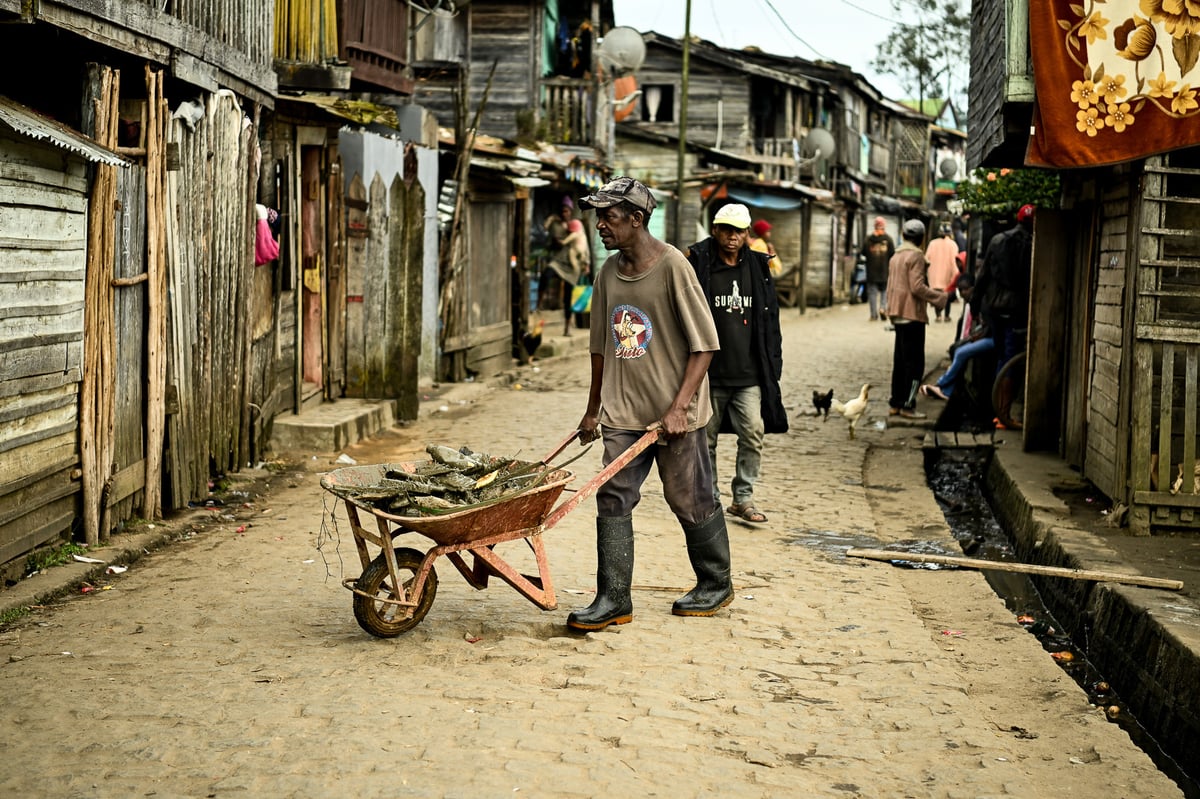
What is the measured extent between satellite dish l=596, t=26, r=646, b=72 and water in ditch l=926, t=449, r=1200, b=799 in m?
11.6

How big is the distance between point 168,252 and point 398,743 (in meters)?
4.73

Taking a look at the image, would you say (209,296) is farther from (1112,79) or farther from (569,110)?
(569,110)

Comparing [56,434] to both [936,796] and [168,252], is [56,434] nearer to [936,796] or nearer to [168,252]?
[168,252]

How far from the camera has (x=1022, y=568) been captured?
7.33 metres

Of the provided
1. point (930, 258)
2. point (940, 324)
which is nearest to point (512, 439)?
point (930, 258)

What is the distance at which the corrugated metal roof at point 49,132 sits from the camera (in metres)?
6.09

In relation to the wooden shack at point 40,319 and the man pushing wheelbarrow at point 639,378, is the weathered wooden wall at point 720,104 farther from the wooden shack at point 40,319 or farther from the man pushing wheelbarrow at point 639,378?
the man pushing wheelbarrow at point 639,378

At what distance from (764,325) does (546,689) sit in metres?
3.72

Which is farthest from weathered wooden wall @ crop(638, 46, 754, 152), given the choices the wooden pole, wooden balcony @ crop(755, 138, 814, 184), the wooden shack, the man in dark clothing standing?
the wooden shack

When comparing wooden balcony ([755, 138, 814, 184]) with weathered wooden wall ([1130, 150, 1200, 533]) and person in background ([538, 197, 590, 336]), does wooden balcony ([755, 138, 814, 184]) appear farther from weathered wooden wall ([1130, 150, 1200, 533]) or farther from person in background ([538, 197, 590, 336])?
weathered wooden wall ([1130, 150, 1200, 533])

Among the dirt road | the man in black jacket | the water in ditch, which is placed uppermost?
the man in black jacket

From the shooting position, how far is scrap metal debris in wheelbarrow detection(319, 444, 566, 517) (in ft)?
18.0

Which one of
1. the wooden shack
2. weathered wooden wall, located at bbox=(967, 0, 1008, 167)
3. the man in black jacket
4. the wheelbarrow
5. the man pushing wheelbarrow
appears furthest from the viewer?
weathered wooden wall, located at bbox=(967, 0, 1008, 167)

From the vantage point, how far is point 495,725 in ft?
15.5
